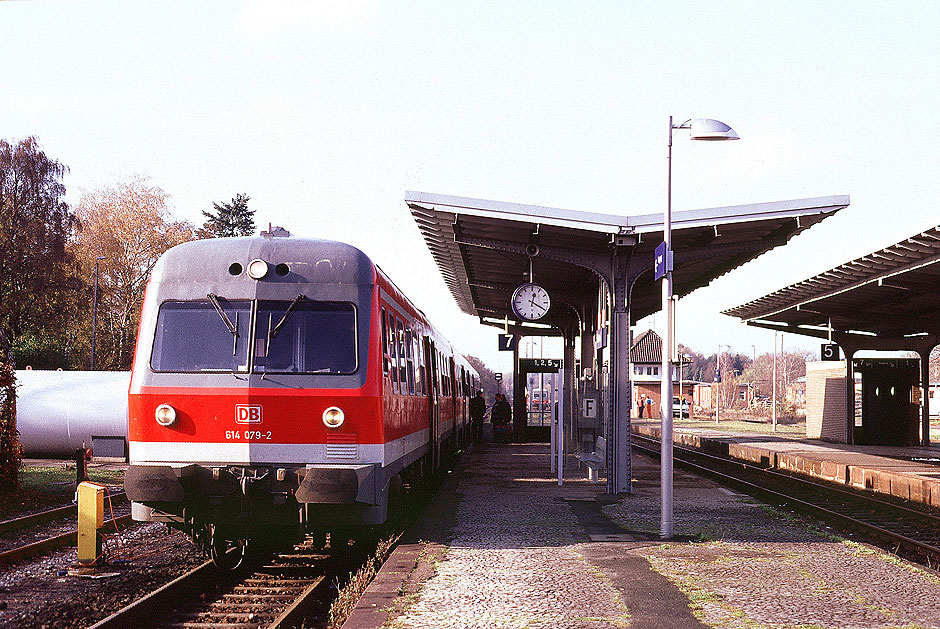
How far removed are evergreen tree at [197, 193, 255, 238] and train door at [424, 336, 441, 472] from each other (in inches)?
1999

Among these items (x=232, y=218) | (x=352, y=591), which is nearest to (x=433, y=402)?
(x=352, y=591)

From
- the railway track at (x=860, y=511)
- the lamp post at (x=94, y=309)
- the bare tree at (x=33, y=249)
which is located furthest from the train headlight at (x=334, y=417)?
the bare tree at (x=33, y=249)

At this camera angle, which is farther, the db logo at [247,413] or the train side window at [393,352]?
the train side window at [393,352]

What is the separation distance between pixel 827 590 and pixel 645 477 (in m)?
11.7

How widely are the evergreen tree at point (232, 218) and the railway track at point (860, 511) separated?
47.7 meters

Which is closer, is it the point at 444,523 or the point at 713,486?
the point at 444,523

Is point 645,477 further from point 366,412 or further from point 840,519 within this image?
point 366,412

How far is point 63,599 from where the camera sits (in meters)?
8.36

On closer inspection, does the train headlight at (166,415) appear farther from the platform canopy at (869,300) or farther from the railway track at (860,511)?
the platform canopy at (869,300)

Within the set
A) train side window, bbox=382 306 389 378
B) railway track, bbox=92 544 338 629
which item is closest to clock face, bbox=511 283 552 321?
train side window, bbox=382 306 389 378

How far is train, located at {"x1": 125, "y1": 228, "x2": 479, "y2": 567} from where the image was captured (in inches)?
346

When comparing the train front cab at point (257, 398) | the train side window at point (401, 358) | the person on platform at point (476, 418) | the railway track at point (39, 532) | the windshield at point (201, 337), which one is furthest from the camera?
the person on platform at point (476, 418)

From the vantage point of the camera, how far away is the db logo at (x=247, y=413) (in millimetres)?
8938

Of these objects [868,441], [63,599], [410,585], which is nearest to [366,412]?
[410,585]
